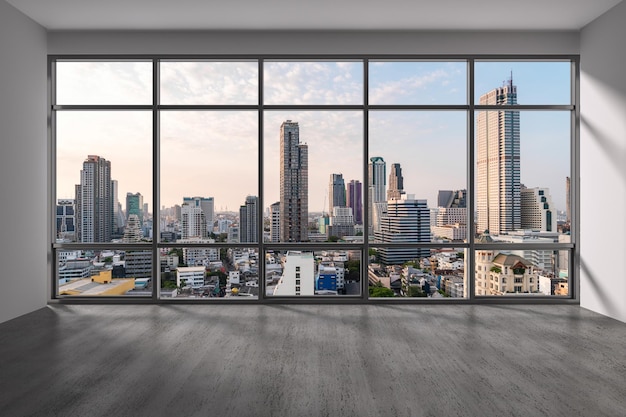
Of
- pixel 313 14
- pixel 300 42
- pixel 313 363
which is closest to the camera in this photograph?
pixel 313 363

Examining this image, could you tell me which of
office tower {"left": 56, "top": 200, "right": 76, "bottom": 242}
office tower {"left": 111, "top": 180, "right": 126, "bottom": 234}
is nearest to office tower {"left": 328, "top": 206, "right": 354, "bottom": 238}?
office tower {"left": 111, "top": 180, "right": 126, "bottom": 234}

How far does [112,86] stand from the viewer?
5.80m

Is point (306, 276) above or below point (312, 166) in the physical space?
below

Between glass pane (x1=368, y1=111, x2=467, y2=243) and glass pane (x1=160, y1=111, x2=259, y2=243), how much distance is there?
5.41 ft

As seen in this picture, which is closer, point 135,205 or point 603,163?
point 603,163

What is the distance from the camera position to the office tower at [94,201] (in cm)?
581

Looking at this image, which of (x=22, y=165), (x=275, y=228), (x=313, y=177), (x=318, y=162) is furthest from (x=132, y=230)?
(x=318, y=162)

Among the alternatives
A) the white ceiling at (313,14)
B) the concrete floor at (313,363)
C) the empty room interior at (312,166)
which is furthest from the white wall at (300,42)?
the concrete floor at (313,363)

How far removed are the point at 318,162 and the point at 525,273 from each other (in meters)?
3.13

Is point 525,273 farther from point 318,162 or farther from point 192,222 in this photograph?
point 192,222

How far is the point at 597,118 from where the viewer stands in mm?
5363

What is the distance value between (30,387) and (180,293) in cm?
277

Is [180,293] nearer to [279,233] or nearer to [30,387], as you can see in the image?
[279,233]

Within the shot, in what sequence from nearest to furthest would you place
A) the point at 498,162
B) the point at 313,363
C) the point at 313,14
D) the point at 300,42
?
the point at 313,363 → the point at 313,14 → the point at 300,42 → the point at 498,162
